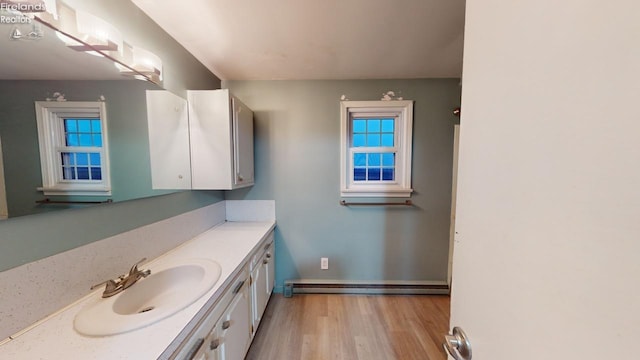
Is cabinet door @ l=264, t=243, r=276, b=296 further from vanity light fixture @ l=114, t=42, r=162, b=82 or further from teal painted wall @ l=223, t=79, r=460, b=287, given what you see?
vanity light fixture @ l=114, t=42, r=162, b=82

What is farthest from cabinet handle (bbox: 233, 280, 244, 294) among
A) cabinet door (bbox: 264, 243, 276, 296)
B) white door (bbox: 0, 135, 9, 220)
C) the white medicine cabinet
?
white door (bbox: 0, 135, 9, 220)

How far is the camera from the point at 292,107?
90.4 inches

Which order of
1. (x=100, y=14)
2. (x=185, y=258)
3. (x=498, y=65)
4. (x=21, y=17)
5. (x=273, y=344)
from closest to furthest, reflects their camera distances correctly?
(x=498, y=65), (x=21, y=17), (x=100, y=14), (x=185, y=258), (x=273, y=344)

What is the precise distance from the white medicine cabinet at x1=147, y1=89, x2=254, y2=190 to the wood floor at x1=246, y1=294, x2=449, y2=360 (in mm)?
1309

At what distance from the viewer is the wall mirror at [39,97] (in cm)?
75

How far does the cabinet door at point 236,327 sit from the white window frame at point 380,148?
135 cm

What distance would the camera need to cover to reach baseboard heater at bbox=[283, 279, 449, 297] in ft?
7.75

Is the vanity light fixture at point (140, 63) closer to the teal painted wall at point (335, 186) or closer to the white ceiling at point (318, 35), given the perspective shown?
the white ceiling at point (318, 35)

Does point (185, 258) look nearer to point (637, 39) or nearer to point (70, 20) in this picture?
point (70, 20)

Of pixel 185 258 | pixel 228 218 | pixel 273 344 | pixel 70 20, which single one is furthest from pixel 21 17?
pixel 273 344

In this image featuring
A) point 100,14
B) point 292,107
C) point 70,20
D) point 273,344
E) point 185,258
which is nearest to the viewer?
point 70,20

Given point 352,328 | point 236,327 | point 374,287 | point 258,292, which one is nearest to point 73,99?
point 236,327

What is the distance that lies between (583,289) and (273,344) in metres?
1.96

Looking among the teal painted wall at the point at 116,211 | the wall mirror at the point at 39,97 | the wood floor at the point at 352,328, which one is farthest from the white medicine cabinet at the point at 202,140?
the wood floor at the point at 352,328
